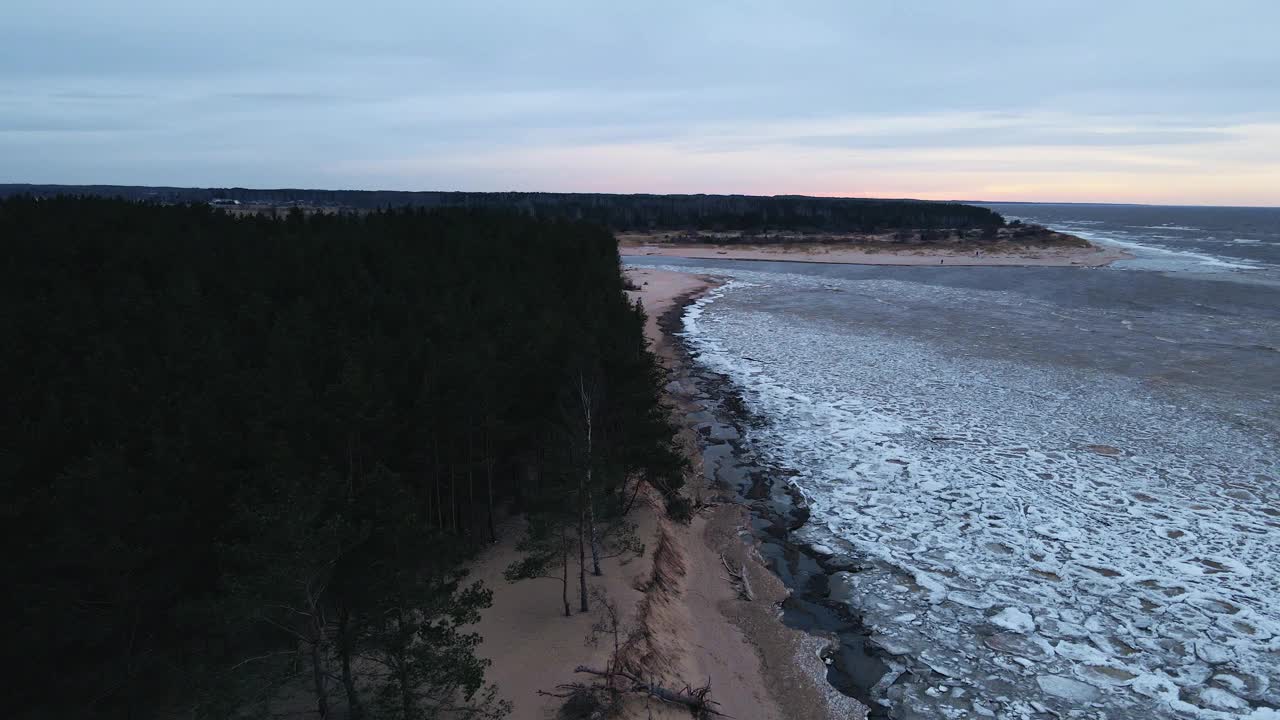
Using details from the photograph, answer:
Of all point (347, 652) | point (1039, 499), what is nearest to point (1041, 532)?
point (1039, 499)

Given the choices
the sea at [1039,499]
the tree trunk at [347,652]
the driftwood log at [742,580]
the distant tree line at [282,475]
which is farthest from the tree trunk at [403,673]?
the driftwood log at [742,580]

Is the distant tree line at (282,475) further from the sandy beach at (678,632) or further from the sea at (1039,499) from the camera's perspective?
the sea at (1039,499)

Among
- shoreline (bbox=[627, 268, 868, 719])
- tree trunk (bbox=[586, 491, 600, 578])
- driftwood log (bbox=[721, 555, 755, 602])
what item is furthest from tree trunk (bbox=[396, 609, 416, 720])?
driftwood log (bbox=[721, 555, 755, 602])

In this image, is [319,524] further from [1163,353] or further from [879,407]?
[1163,353]

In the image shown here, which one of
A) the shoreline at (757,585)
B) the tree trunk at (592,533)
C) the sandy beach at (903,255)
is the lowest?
the shoreline at (757,585)

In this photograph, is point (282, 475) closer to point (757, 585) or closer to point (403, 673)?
point (403, 673)

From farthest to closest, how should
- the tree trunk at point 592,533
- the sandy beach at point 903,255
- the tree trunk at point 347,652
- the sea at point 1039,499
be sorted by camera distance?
the sandy beach at point 903,255
the tree trunk at point 592,533
the sea at point 1039,499
the tree trunk at point 347,652
